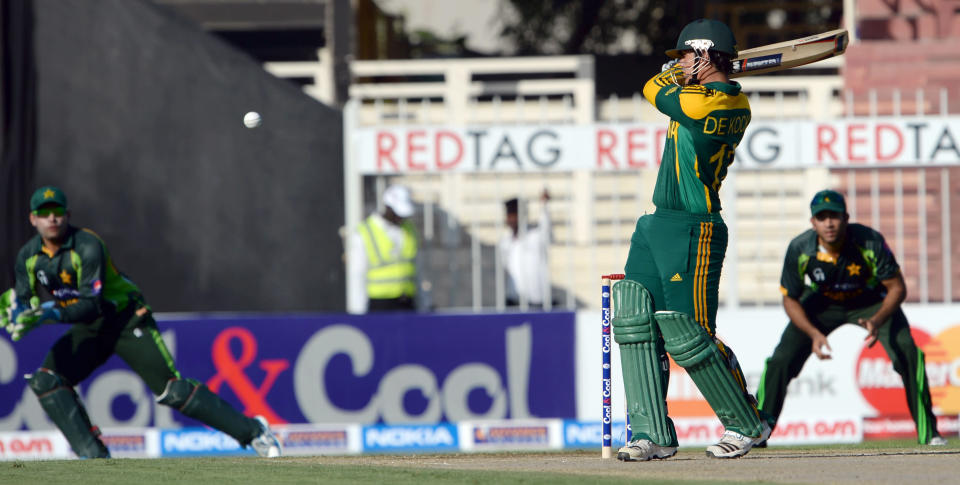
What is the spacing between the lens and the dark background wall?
12406 mm

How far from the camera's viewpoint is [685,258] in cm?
645

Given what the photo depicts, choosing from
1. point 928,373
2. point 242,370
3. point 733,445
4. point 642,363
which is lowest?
point 928,373

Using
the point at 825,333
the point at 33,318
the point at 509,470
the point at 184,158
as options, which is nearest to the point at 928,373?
the point at 825,333

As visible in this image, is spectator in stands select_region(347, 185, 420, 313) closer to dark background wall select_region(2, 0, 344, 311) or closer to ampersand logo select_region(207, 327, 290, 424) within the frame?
ampersand logo select_region(207, 327, 290, 424)

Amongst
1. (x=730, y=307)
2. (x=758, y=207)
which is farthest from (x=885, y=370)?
(x=758, y=207)

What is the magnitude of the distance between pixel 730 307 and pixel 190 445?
455 cm

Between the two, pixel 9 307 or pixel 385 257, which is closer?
pixel 9 307

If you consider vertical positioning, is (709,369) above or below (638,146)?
below

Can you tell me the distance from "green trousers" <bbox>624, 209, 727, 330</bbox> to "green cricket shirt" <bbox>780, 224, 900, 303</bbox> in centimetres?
293

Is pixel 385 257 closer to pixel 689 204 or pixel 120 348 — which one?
pixel 120 348

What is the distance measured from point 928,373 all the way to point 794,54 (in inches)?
242

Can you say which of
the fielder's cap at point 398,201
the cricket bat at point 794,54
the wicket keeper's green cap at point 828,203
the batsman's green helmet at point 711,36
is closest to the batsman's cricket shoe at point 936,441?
the wicket keeper's green cap at point 828,203

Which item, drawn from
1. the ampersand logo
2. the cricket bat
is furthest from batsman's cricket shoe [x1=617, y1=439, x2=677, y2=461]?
the ampersand logo

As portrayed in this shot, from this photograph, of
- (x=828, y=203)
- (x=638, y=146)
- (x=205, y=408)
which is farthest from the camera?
(x=638, y=146)
